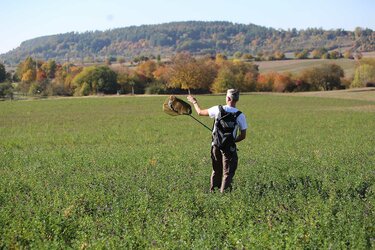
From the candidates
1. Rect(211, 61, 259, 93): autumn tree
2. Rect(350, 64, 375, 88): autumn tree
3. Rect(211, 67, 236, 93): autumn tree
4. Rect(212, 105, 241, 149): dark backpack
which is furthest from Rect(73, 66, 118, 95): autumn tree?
Rect(212, 105, 241, 149): dark backpack

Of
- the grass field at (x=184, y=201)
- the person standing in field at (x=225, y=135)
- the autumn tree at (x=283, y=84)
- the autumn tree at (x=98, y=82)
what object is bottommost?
the autumn tree at (x=283, y=84)

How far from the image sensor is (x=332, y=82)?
97000mm

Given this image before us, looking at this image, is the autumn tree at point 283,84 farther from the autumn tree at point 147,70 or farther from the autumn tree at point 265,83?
the autumn tree at point 147,70

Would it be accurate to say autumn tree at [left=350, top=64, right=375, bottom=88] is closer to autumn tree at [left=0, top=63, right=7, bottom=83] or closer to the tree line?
the tree line

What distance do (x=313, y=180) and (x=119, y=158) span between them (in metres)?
6.32

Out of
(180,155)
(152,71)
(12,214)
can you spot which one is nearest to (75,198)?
(12,214)

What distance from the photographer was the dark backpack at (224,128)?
8.98m

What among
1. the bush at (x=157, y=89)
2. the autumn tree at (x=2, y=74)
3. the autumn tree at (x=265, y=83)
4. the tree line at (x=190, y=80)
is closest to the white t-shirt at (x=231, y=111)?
the tree line at (x=190, y=80)

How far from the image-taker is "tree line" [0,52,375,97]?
89.6 metres

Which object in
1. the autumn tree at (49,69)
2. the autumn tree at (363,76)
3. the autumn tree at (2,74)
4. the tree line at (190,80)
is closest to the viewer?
the tree line at (190,80)

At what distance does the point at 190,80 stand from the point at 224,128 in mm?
80092

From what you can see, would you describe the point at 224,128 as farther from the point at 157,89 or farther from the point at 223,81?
the point at 223,81

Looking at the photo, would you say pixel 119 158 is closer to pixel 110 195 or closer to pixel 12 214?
pixel 110 195

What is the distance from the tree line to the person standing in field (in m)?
76.2
